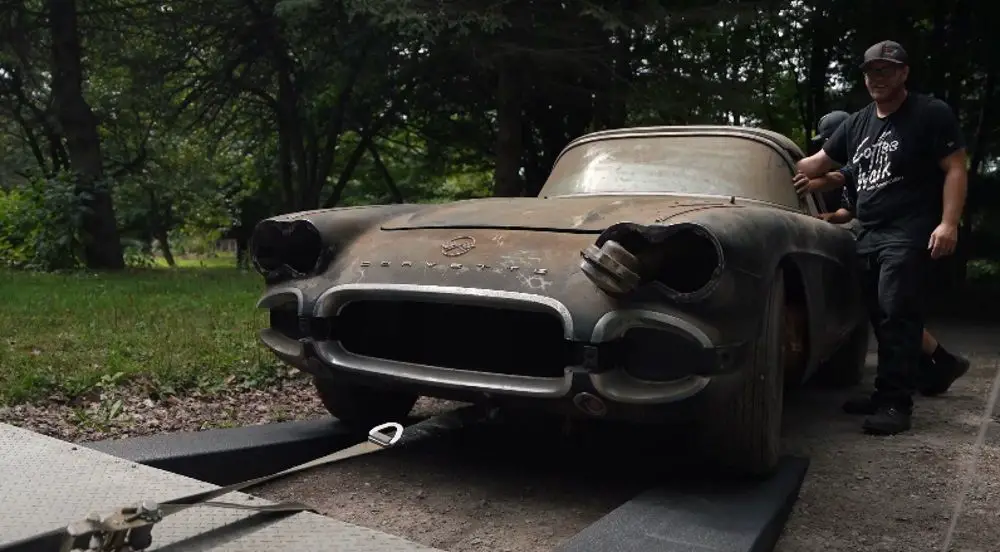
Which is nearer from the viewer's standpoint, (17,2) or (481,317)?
(481,317)

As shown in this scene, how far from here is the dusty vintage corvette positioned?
2.61 metres

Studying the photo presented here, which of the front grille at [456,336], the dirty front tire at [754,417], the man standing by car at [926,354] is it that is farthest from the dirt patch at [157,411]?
the man standing by car at [926,354]

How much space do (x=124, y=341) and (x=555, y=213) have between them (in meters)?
3.37

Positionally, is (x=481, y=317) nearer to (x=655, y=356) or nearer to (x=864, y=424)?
(x=655, y=356)

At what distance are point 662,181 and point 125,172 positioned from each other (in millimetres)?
17321

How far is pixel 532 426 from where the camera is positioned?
3840 mm

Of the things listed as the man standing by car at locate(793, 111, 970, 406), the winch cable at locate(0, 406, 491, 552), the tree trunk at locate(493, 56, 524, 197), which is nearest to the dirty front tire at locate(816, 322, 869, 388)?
the man standing by car at locate(793, 111, 970, 406)

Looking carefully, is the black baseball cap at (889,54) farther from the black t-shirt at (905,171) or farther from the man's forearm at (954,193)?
the man's forearm at (954,193)

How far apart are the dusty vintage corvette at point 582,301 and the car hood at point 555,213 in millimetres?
12

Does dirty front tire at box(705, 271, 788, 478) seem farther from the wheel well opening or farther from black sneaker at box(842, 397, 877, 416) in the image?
black sneaker at box(842, 397, 877, 416)

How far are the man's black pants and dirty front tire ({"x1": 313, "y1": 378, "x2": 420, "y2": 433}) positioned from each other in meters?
2.19

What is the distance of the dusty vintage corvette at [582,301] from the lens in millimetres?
2611

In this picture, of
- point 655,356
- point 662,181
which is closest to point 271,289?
point 655,356

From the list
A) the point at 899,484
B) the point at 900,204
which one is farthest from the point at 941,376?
the point at 899,484
